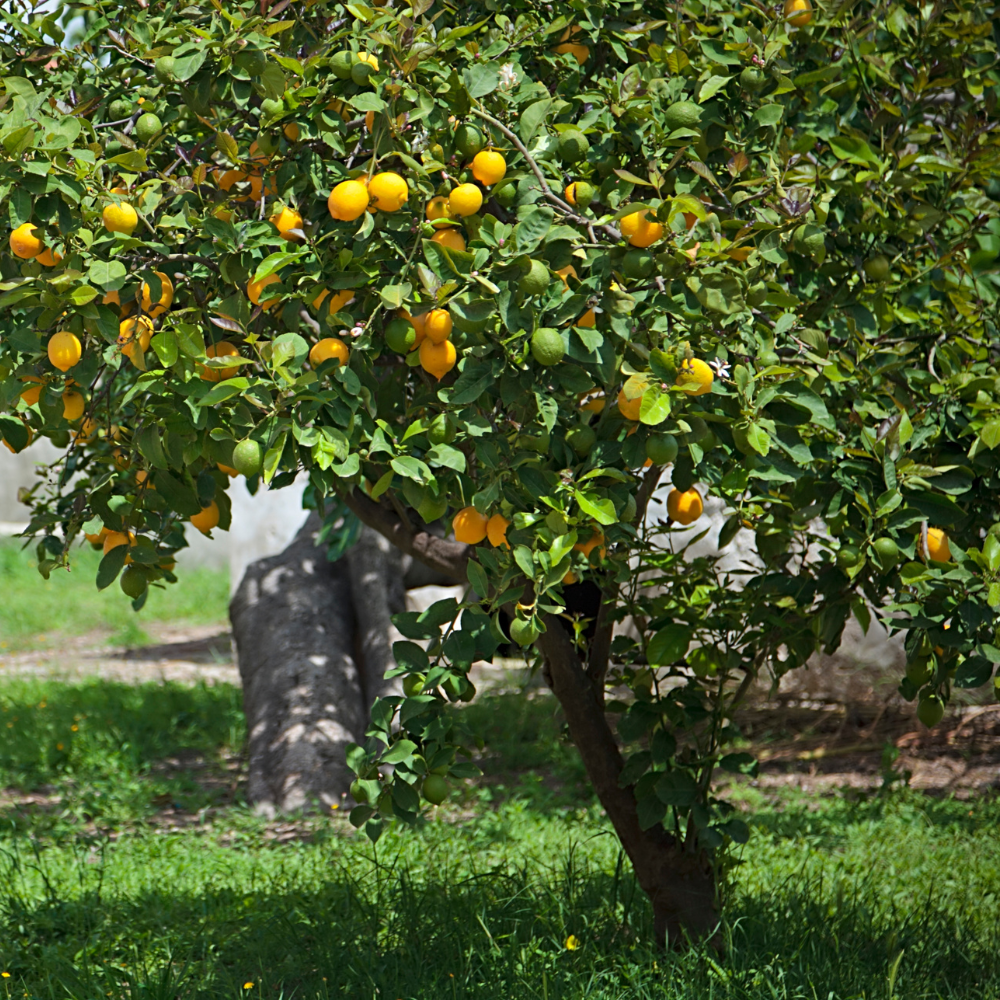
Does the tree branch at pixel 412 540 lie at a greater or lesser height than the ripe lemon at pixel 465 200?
lesser

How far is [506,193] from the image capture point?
1.69 metres

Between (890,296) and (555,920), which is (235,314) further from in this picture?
(555,920)

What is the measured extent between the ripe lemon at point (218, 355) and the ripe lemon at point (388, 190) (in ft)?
1.07

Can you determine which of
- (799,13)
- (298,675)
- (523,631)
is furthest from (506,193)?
(298,675)

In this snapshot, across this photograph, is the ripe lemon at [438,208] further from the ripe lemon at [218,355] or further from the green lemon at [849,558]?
the green lemon at [849,558]

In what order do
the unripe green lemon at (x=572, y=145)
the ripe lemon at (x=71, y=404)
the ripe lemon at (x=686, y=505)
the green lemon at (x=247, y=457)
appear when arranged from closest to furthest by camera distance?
the green lemon at (x=247, y=457) → the unripe green lemon at (x=572, y=145) → the ripe lemon at (x=71, y=404) → the ripe lemon at (x=686, y=505)

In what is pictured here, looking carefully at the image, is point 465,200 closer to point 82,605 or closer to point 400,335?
point 400,335

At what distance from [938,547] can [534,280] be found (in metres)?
0.90

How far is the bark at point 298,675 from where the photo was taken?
4633mm

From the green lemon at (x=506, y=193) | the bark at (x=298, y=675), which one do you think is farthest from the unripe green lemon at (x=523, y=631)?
the bark at (x=298, y=675)

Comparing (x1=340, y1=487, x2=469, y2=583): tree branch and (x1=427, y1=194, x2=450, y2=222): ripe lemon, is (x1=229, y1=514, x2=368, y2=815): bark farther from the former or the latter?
(x1=427, y1=194, x2=450, y2=222): ripe lemon

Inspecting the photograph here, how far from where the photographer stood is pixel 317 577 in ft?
18.0

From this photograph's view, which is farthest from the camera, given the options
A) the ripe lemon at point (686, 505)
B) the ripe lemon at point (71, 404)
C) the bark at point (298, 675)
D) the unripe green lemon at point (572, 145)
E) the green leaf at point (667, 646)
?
the bark at point (298, 675)

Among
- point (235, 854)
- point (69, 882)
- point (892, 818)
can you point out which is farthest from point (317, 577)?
point (892, 818)
